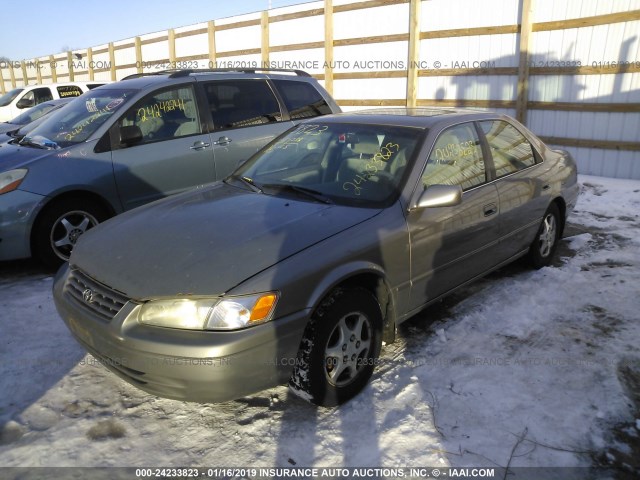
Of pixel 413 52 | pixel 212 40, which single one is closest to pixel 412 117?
pixel 413 52

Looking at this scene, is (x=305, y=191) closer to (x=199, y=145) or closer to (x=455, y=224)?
(x=455, y=224)

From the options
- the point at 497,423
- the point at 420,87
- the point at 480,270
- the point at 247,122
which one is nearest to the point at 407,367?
the point at 497,423

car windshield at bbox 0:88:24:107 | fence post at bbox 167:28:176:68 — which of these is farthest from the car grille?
fence post at bbox 167:28:176:68

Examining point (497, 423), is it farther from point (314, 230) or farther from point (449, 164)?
point (449, 164)

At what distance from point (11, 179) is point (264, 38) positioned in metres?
11.4

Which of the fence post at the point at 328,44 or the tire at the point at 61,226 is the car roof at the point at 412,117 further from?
the fence post at the point at 328,44

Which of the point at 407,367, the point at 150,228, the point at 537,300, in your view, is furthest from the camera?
the point at 537,300

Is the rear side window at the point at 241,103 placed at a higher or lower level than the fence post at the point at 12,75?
lower

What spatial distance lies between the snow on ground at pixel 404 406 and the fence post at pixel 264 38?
39.7 ft

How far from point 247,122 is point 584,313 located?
4026 millimetres

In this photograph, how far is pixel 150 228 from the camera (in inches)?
123

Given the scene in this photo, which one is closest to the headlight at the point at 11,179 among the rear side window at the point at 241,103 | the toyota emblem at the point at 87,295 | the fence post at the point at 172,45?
the rear side window at the point at 241,103

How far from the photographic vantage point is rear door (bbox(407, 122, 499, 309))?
3.36 metres

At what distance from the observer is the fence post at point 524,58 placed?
9492 mm
